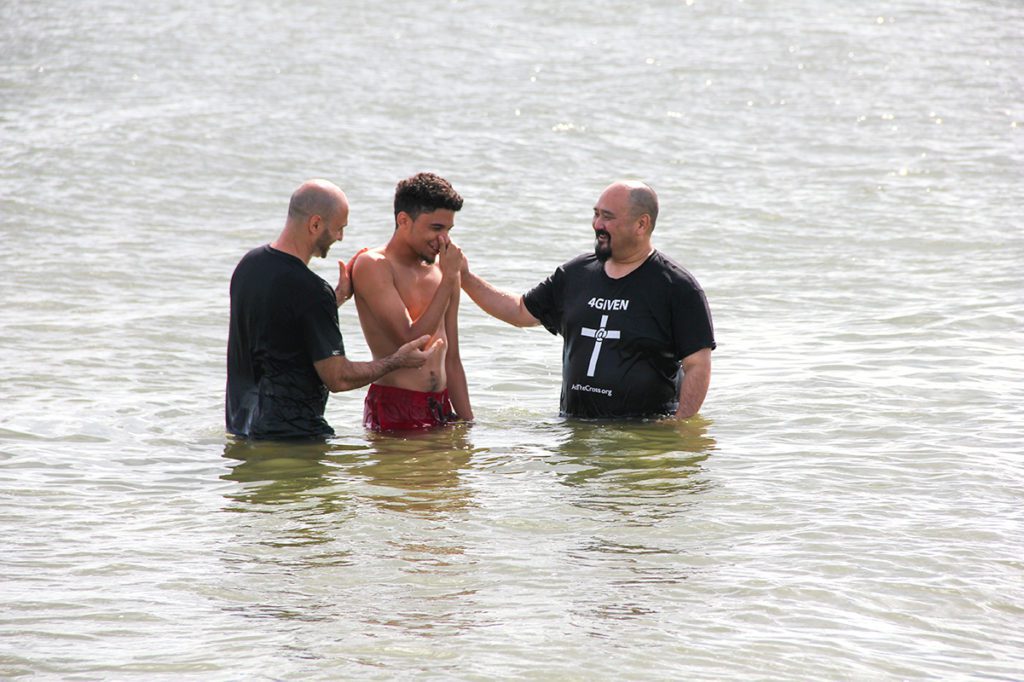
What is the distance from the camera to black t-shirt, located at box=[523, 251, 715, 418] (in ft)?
26.6

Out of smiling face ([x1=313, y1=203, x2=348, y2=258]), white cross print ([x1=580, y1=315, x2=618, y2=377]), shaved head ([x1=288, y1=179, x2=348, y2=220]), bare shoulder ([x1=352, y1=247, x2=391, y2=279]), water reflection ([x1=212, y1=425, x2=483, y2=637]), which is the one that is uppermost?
shaved head ([x1=288, y1=179, x2=348, y2=220])

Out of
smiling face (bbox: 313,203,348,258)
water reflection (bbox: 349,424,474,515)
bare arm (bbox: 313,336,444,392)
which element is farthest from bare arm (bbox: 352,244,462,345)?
water reflection (bbox: 349,424,474,515)

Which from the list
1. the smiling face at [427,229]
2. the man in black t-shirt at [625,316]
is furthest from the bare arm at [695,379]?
the smiling face at [427,229]

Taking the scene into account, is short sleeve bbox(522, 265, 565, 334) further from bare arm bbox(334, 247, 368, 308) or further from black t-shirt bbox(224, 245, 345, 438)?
black t-shirt bbox(224, 245, 345, 438)

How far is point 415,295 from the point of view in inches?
307

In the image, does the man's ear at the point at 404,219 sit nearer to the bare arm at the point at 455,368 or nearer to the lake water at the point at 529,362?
the bare arm at the point at 455,368

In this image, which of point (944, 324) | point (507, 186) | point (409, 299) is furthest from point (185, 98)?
point (409, 299)

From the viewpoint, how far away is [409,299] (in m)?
7.78

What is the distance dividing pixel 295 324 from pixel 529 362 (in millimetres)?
4267

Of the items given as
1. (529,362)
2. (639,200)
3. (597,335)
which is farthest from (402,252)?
(529,362)

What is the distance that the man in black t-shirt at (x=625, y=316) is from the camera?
811 cm

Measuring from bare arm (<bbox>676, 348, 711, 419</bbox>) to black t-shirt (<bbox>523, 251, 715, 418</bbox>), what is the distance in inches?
2.0

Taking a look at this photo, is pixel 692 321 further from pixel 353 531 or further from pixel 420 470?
pixel 353 531

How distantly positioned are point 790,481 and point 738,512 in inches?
29.4
